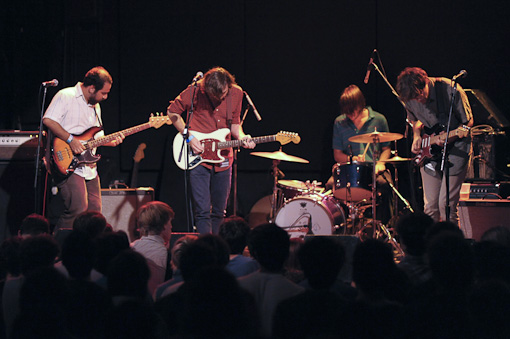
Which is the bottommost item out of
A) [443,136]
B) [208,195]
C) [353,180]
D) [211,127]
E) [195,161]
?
[208,195]

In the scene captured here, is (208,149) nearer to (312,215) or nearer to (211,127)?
(211,127)

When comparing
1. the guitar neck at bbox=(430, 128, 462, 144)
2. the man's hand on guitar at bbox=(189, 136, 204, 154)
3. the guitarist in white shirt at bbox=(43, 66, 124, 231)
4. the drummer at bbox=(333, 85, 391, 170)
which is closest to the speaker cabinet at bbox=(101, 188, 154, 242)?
the guitarist in white shirt at bbox=(43, 66, 124, 231)

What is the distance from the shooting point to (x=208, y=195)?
21.2 ft

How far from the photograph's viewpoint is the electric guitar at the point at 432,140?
5934 millimetres

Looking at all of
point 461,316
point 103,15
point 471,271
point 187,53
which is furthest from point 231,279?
point 103,15

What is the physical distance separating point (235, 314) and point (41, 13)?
7.76m

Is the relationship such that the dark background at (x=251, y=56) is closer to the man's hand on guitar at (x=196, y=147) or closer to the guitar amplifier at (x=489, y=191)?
the guitar amplifier at (x=489, y=191)

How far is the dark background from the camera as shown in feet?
25.2

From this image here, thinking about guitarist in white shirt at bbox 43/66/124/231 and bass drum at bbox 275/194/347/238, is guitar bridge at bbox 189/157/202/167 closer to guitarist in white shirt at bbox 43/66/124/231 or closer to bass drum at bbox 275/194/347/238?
guitarist in white shirt at bbox 43/66/124/231

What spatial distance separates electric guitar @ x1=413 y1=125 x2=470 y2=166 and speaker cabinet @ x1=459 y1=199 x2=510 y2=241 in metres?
0.58

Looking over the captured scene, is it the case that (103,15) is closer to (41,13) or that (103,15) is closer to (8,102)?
(41,13)

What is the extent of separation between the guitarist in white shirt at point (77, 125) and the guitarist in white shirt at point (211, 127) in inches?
33.6

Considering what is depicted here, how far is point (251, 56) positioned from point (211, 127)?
2.02m

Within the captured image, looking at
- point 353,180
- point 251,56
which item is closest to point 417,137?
point 353,180
